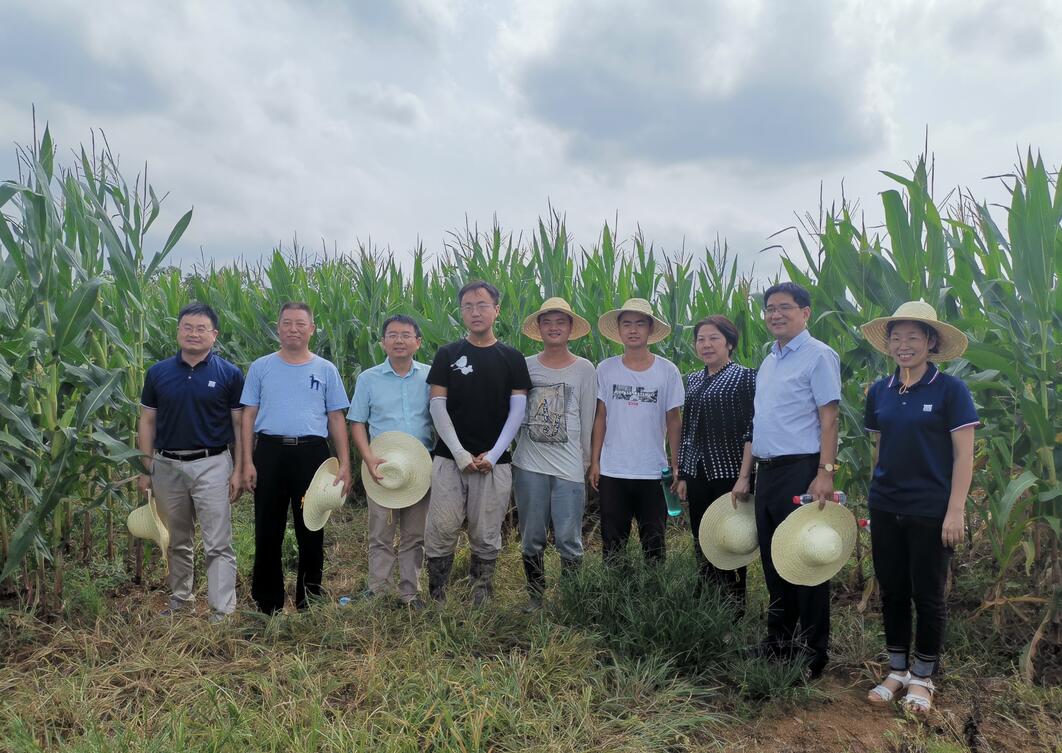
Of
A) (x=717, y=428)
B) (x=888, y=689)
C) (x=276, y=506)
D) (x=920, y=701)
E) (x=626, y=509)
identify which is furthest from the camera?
(x=276, y=506)

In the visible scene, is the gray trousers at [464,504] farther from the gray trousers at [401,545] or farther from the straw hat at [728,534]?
the straw hat at [728,534]

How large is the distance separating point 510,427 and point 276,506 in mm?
1408

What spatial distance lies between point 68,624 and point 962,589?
16.6 ft

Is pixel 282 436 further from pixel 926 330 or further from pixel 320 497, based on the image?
pixel 926 330

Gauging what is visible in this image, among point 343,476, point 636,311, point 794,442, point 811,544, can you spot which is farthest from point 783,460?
point 343,476

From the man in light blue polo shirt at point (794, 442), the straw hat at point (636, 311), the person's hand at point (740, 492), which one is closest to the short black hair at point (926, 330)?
the man in light blue polo shirt at point (794, 442)

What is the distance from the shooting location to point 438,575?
430 cm

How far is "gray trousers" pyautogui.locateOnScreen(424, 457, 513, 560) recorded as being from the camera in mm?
4184

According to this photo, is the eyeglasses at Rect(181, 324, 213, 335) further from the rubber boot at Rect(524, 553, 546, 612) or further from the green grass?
the rubber boot at Rect(524, 553, 546, 612)

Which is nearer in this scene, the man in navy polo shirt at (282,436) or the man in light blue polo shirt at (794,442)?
the man in light blue polo shirt at (794,442)

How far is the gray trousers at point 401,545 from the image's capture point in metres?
4.42

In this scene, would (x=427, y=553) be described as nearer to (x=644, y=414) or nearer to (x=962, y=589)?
(x=644, y=414)

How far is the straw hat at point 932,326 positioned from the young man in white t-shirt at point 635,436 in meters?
1.06

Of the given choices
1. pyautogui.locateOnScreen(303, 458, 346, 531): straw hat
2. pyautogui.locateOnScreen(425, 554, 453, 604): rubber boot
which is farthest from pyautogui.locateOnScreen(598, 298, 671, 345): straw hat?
pyautogui.locateOnScreen(303, 458, 346, 531): straw hat
